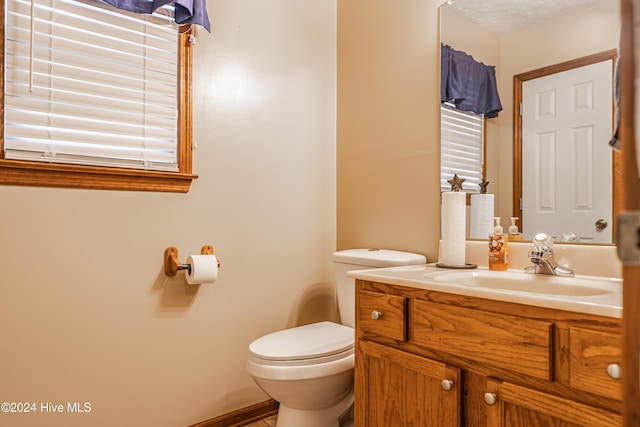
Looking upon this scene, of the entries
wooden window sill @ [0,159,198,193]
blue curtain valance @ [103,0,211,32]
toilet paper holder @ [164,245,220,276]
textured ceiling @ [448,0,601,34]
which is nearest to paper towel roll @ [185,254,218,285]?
toilet paper holder @ [164,245,220,276]

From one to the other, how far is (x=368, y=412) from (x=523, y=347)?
2.05 feet

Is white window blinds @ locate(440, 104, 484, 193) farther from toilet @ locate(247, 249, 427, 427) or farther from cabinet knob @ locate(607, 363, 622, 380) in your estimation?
cabinet knob @ locate(607, 363, 622, 380)

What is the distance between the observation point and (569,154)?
4.80 ft

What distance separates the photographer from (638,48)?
33cm

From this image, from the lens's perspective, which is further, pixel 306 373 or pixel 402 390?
pixel 306 373

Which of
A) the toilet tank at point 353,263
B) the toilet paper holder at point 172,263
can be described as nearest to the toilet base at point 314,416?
the toilet tank at point 353,263

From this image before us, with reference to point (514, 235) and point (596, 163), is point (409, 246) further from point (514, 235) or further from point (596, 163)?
point (596, 163)

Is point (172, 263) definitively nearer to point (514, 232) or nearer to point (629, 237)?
point (514, 232)

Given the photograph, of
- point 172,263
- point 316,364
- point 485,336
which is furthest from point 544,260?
point 172,263

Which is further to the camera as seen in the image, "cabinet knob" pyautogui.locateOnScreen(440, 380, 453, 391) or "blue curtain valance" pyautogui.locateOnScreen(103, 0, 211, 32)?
"blue curtain valance" pyautogui.locateOnScreen(103, 0, 211, 32)

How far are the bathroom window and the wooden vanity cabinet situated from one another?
1.05m

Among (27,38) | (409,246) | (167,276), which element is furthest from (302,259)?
(27,38)

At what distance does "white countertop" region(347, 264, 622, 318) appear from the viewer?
934 mm

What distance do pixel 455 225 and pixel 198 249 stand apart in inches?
44.7
